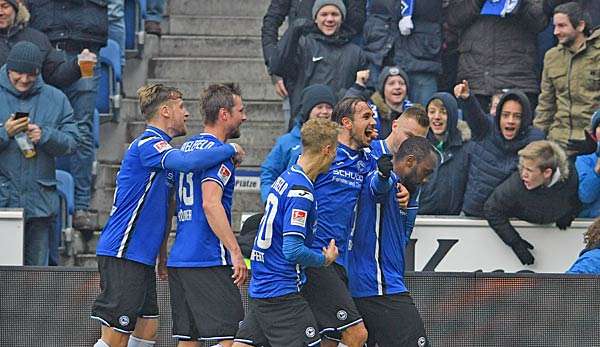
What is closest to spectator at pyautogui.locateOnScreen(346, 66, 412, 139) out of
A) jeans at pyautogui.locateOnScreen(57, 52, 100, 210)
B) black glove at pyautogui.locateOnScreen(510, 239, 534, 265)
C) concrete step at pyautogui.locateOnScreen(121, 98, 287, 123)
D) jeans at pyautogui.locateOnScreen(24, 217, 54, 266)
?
black glove at pyautogui.locateOnScreen(510, 239, 534, 265)

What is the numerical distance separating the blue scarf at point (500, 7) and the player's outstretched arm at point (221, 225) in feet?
16.3

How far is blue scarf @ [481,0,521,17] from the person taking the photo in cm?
1412

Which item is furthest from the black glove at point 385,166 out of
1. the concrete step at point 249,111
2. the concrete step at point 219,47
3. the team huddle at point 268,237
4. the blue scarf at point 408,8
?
the concrete step at point 219,47

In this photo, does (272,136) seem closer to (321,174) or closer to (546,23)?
(546,23)

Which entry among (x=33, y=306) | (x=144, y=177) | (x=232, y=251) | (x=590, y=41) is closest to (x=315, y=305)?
(x=232, y=251)

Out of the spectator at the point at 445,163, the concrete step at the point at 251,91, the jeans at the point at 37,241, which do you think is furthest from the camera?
the concrete step at the point at 251,91

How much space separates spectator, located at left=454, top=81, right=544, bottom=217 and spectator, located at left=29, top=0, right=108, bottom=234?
10.6 ft

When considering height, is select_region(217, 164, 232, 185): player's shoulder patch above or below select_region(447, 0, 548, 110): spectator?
below

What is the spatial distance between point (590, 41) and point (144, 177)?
490cm

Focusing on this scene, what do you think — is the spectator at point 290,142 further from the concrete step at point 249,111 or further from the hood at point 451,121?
the concrete step at point 249,111

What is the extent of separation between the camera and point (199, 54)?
1622 cm

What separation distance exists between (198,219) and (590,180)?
3704 millimetres

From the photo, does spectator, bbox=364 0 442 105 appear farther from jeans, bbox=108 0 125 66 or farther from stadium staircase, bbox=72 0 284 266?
jeans, bbox=108 0 125 66

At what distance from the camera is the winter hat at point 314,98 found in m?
13.0
